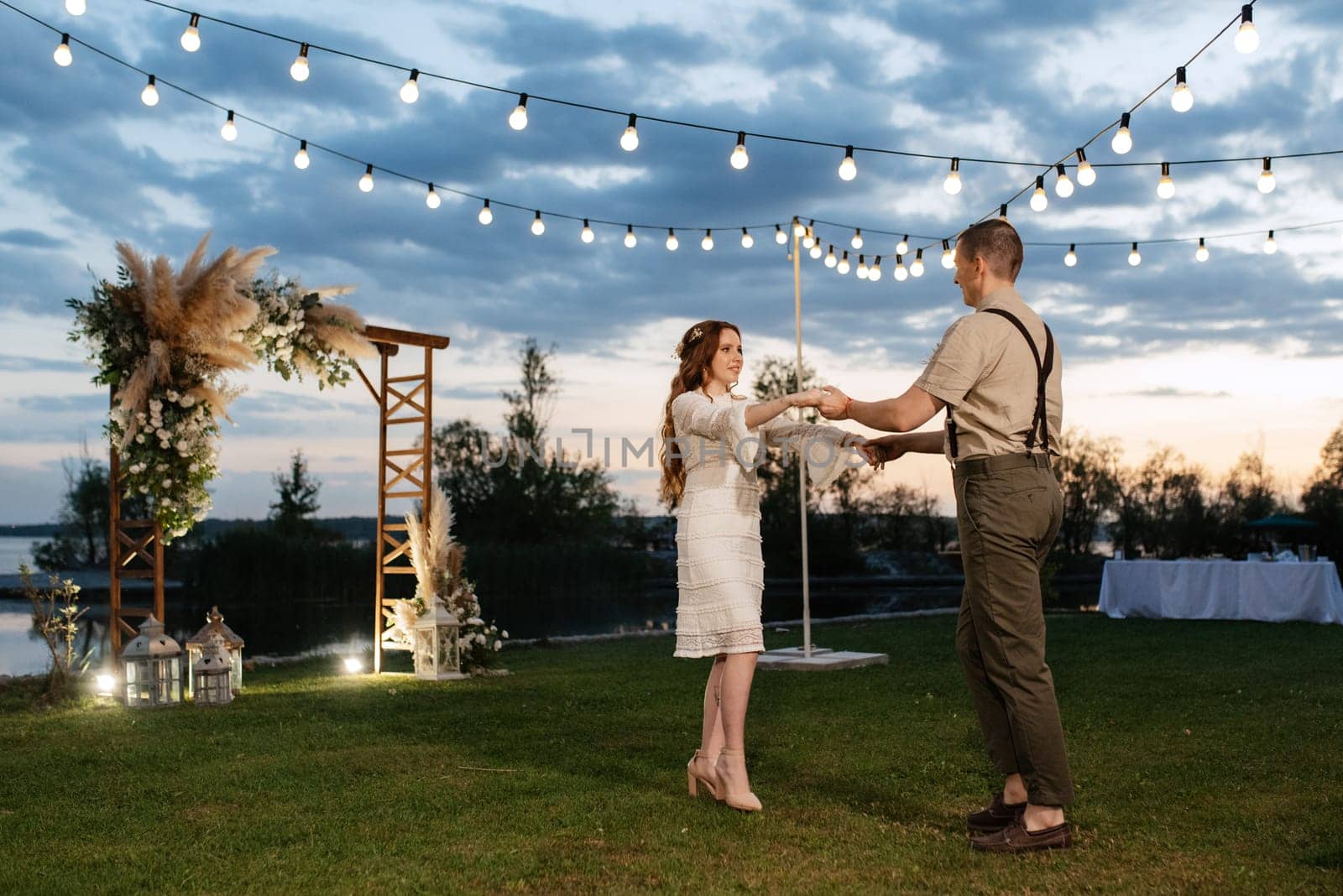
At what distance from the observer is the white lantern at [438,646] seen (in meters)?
7.38

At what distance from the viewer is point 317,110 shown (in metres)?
8.03

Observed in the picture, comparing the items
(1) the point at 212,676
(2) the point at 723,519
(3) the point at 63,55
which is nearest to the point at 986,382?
(2) the point at 723,519

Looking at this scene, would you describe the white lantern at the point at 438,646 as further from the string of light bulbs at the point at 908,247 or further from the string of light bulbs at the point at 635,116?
the string of light bulbs at the point at 908,247

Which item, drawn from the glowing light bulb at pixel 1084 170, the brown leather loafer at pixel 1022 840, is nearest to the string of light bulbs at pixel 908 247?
the glowing light bulb at pixel 1084 170

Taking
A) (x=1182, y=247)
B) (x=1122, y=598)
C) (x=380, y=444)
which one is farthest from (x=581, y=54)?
(x=1122, y=598)

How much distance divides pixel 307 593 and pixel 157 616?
19.8 metres

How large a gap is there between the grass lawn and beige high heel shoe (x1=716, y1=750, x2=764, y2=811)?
3.6 inches

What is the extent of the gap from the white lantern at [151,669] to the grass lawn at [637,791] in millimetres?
224

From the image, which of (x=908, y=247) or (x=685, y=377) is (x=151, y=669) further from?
(x=908, y=247)

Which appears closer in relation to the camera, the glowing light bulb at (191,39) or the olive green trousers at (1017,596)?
the olive green trousers at (1017,596)

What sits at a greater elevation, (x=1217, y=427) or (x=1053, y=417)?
(x=1217, y=427)

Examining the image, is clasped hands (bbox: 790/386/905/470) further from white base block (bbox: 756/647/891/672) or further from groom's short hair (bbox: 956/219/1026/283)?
white base block (bbox: 756/647/891/672)

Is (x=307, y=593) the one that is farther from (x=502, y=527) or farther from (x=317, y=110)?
(x=317, y=110)

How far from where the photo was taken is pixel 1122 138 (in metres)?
6.46
